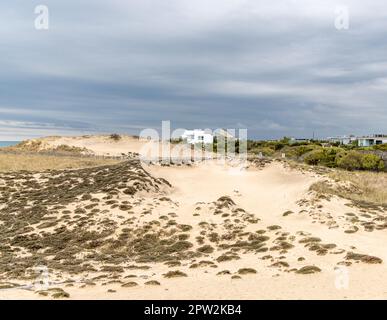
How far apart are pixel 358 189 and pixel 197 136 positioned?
249 feet

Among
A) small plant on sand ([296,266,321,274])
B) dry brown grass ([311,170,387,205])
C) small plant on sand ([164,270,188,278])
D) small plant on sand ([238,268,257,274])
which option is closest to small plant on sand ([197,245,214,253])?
small plant on sand ([164,270,188,278])

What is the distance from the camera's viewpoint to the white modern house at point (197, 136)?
108 meters

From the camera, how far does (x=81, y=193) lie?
36.1m

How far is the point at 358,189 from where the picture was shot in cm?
3797

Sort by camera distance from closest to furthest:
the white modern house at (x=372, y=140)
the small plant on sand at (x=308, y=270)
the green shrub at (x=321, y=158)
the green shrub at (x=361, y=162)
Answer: the small plant on sand at (x=308, y=270) < the green shrub at (x=361, y=162) < the green shrub at (x=321, y=158) < the white modern house at (x=372, y=140)

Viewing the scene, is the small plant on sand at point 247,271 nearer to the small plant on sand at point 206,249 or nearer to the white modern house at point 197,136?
the small plant on sand at point 206,249

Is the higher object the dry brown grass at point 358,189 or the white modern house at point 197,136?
the white modern house at point 197,136

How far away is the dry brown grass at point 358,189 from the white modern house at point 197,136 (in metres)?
65.1

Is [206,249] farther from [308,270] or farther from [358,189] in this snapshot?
[358,189]

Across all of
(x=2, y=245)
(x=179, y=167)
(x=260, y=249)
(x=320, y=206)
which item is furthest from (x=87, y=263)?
(x=179, y=167)

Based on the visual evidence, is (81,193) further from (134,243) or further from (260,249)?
(260,249)

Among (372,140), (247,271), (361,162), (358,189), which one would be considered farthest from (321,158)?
(372,140)

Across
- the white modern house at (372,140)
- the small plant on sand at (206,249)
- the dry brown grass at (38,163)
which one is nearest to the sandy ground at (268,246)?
the small plant on sand at (206,249)
